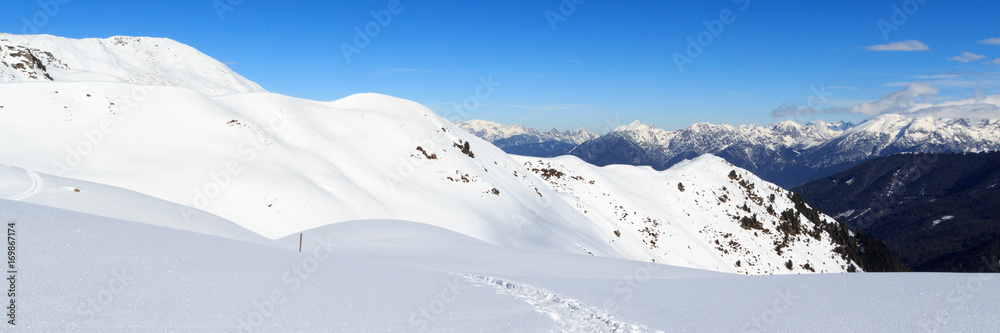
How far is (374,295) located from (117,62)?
549 ft

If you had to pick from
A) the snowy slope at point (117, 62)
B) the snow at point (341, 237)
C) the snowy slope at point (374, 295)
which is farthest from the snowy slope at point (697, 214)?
the snowy slope at point (117, 62)

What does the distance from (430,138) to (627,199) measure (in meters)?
39.3

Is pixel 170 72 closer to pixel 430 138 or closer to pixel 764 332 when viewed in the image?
pixel 430 138

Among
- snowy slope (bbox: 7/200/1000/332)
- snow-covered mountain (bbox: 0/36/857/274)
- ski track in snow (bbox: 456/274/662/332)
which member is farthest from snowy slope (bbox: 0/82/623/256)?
ski track in snow (bbox: 456/274/662/332)

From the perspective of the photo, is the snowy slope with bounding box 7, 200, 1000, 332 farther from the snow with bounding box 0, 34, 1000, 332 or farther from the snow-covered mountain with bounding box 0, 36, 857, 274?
the snow-covered mountain with bounding box 0, 36, 857, 274

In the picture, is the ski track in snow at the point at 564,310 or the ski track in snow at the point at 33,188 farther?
the ski track in snow at the point at 33,188

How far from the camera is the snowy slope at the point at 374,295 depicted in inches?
279

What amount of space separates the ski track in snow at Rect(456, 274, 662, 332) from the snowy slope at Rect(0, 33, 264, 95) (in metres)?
87.7

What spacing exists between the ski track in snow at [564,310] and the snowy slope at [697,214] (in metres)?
49.2

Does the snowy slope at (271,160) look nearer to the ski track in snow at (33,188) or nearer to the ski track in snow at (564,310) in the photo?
the ski track in snow at (33,188)

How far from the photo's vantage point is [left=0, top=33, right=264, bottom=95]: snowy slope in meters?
76.2

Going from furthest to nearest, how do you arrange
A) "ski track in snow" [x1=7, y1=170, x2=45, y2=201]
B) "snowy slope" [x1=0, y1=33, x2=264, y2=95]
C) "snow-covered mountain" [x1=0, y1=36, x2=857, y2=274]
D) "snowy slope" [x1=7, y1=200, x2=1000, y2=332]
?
1. "snowy slope" [x1=0, y1=33, x2=264, y2=95]
2. "snow-covered mountain" [x1=0, y1=36, x2=857, y2=274]
3. "ski track in snow" [x1=7, y1=170, x2=45, y2=201]
4. "snowy slope" [x1=7, y1=200, x2=1000, y2=332]

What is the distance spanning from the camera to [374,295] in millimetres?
9734

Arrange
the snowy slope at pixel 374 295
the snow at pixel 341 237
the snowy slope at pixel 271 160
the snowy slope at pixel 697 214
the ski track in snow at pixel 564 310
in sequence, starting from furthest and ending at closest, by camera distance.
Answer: the snowy slope at pixel 697 214 < the snowy slope at pixel 271 160 < the ski track in snow at pixel 564 310 < the snow at pixel 341 237 < the snowy slope at pixel 374 295
